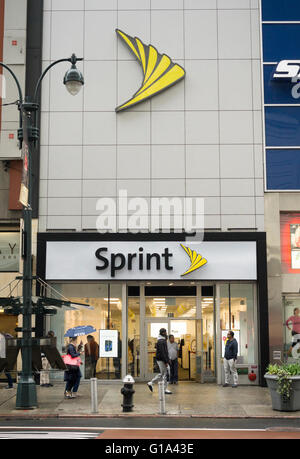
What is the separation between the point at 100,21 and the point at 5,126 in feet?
17.3

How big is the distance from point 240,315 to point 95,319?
5.21 m

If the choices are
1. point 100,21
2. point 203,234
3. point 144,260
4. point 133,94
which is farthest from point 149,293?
point 100,21

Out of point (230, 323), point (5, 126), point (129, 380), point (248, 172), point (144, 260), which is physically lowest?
point (129, 380)

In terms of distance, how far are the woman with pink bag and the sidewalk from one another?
0.29 m

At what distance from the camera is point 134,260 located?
22969mm

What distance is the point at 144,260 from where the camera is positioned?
23000 millimetres

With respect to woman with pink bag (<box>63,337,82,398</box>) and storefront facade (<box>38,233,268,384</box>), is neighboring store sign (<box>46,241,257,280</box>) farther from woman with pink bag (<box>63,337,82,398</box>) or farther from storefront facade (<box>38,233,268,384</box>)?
woman with pink bag (<box>63,337,82,398</box>)

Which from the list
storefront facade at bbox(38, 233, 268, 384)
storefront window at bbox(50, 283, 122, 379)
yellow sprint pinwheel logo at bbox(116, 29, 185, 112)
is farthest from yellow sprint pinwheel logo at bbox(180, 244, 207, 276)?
yellow sprint pinwheel logo at bbox(116, 29, 185, 112)

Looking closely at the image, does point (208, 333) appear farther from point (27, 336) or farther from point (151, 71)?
point (151, 71)

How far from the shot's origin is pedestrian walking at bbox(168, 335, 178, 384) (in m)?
22.2

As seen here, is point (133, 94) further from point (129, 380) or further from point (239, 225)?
point (129, 380)

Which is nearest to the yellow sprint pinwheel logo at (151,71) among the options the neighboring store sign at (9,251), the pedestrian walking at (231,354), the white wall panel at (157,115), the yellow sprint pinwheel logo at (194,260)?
the white wall panel at (157,115)

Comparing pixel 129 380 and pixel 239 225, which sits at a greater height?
pixel 239 225

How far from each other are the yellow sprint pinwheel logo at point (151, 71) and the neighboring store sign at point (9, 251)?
6.18 m
